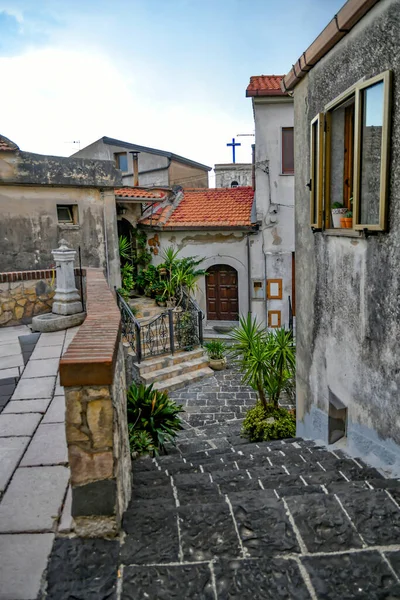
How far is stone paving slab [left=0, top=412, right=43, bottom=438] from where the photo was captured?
3893 mm

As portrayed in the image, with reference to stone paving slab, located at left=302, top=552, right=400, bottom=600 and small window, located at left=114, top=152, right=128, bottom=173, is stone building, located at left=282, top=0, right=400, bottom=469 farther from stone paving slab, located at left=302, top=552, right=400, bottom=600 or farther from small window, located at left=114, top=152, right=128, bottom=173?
small window, located at left=114, top=152, right=128, bottom=173

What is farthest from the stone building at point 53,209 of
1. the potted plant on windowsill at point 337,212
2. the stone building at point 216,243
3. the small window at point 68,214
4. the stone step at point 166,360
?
the potted plant on windowsill at point 337,212

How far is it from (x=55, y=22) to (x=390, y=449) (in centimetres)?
824

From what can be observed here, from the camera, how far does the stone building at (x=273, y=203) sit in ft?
42.7

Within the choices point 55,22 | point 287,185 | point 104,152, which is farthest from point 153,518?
point 104,152

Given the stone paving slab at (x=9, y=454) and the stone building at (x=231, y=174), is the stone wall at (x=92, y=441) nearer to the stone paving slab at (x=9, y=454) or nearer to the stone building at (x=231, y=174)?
the stone paving slab at (x=9, y=454)

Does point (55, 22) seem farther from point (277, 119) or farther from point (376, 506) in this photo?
point (376, 506)

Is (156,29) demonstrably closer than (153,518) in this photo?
No

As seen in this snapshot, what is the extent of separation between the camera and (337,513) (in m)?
2.64

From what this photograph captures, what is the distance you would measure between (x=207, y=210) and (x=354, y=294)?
11.3 m

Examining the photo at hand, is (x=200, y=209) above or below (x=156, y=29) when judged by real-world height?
below

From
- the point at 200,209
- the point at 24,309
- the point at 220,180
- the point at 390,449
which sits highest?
the point at 220,180

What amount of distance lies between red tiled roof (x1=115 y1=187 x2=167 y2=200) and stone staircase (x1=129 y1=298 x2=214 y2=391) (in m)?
4.57

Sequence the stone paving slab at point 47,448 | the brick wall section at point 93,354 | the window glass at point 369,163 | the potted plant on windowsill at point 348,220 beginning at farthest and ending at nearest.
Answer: the potted plant on windowsill at point 348,220 < the window glass at point 369,163 < the stone paving slab at point 47,448 < the brick wall section at point 93,354
